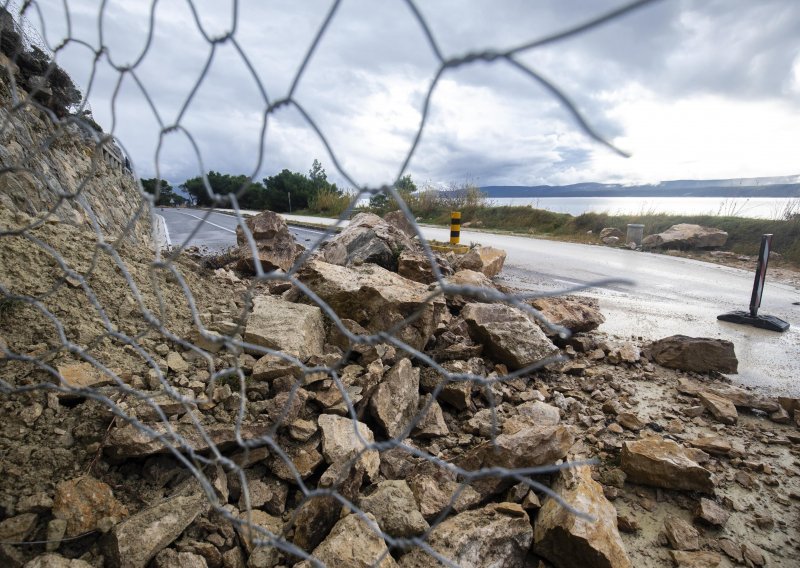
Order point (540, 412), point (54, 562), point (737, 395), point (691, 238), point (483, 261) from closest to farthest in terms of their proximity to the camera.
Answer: point (54, 562) → point (540, 412) → point (737, 395) → point (483, 261) → point (691, 238)

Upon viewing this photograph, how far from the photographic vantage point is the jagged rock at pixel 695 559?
155cm

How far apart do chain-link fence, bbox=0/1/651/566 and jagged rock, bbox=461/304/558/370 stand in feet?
0.05

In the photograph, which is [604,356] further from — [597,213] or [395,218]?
[597,213]

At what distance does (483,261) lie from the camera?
5.77m

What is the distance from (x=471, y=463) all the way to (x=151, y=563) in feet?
3.76

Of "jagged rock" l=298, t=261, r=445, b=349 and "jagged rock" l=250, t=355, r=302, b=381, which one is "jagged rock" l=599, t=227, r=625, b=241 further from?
"jagged rock" l=250, t=355, r=302, b=381

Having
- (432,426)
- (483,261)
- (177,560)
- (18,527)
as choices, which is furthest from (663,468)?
(483,261)

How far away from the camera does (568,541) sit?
1.44 m

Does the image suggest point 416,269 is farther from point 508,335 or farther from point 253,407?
point 253,407

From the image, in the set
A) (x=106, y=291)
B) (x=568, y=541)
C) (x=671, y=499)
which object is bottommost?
(x=671, y=499)

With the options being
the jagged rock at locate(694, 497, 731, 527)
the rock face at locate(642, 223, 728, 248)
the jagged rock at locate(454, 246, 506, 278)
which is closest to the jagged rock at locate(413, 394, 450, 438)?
the jagged rock at locate(694, 497, 731, 527)

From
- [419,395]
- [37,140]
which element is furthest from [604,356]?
[37,140]

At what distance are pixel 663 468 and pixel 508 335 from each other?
3.62ft

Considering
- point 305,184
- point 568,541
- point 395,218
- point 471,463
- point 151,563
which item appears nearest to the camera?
point 151,563
